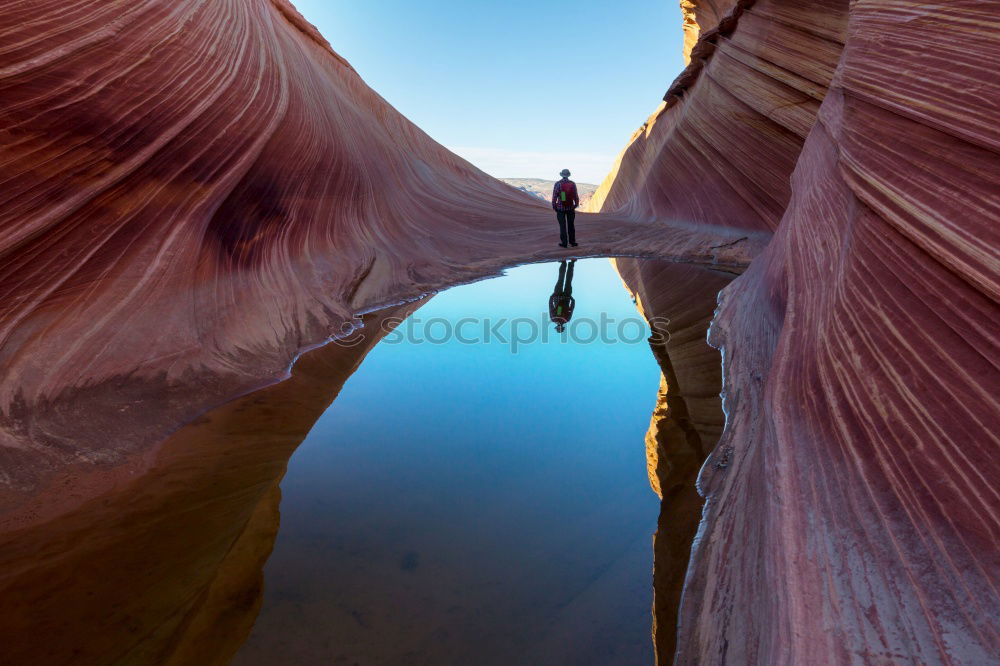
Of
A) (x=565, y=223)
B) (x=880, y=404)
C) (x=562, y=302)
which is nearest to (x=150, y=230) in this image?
(x=562, y=302)

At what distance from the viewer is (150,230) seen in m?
3.88

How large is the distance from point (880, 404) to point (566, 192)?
7.71m

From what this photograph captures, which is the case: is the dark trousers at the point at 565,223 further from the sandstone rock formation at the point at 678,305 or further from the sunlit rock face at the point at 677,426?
the sandstone rock formation at the point at 678,305

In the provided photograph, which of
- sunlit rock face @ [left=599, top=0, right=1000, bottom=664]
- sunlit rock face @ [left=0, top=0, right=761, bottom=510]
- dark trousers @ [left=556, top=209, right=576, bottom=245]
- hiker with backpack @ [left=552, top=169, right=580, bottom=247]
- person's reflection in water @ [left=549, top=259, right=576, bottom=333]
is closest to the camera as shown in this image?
sunlit rock face @ [left=599, top=0, right=1000, bottom=664]

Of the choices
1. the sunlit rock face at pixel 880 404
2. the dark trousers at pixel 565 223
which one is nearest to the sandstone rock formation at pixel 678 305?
the sunlit rock face at pixel 880 404

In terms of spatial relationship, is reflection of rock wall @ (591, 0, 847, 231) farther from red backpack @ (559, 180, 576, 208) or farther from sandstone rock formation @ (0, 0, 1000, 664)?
red backpack @ (559, 180, 576, 208)

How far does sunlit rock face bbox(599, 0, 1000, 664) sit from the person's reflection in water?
7.17ft

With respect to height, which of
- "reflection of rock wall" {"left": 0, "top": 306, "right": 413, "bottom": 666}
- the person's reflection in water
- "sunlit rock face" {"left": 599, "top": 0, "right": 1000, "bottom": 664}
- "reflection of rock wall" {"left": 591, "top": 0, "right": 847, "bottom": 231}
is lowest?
"reflection of rock wall" {"left": 0, "top": 306, "right": 413, "bottom": 666}

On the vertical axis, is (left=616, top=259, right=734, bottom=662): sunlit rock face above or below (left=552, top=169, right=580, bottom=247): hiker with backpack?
below

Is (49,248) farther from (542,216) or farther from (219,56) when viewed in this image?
(542,216)

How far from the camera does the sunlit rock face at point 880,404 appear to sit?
1.39 metres

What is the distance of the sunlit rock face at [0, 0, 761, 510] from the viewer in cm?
291

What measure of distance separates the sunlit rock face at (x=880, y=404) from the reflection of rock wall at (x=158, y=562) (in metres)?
1.53

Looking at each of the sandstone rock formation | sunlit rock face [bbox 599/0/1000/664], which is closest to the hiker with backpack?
the sandstone rock formation
